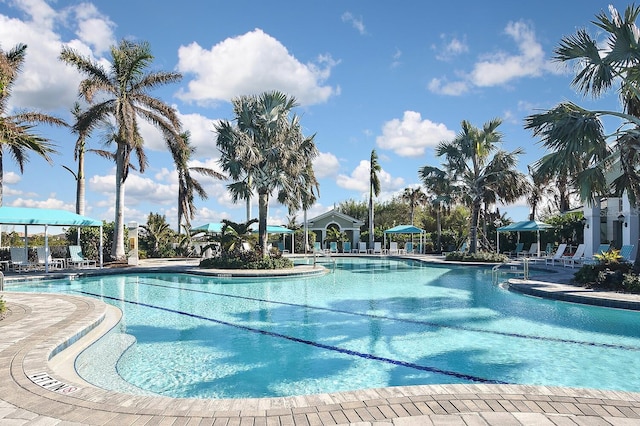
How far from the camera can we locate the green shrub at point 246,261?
60.7 feet

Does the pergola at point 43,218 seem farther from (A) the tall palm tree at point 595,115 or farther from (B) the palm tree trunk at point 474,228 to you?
(B) the palm tree trunk at point 474,228

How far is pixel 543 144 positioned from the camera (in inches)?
472

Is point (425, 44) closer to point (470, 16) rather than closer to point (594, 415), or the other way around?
point (470, 16)

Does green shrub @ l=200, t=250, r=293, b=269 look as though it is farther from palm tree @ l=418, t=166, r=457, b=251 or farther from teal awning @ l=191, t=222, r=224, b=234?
teal awning @ l=191, t=222, r=224, b=234

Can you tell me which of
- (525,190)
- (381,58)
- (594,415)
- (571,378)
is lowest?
(571,378)

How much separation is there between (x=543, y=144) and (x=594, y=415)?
10089 mm

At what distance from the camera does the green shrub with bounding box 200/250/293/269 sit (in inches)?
729

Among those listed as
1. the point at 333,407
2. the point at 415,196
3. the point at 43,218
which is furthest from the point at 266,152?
the point at 415,196

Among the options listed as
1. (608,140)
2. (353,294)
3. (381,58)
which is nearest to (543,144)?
(608,140)

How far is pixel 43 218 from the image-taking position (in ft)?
59.1

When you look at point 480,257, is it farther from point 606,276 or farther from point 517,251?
point 606,276

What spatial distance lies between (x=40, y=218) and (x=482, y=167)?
69.5 feet

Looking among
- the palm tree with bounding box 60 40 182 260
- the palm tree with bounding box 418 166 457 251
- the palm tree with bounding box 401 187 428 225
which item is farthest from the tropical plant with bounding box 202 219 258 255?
the palm tree with bounding box 401 187 428 225

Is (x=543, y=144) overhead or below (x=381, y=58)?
below
